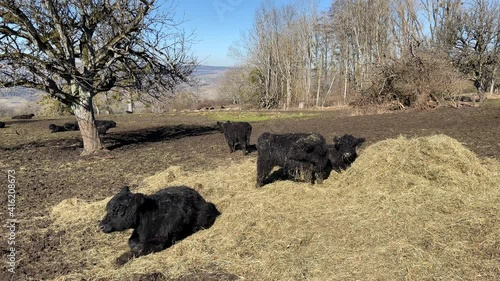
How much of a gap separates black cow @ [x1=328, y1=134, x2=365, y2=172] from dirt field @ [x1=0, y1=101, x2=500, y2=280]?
11.0ft

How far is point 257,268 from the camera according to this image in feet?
13.8

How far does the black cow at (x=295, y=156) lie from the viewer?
705 centimetres

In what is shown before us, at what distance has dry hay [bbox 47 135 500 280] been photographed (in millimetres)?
4043

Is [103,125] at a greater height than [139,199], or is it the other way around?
[103,125]

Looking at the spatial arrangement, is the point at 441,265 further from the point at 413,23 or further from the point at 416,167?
the point at 413,23

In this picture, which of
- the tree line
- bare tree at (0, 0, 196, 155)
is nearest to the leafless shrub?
the tree line

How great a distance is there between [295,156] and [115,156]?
7313mm

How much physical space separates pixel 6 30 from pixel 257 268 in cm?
1148

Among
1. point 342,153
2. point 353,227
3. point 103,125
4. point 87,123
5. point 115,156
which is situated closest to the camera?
point 353,227

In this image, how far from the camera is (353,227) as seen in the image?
16.5ft

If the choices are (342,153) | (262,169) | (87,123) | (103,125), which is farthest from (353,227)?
(103,125)

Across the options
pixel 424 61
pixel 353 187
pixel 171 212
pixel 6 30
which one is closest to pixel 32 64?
pixel 6 30

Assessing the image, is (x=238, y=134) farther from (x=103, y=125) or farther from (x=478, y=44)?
(x=478, y=44)

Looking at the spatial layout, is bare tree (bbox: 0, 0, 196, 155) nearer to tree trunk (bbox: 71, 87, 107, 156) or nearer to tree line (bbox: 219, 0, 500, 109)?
tree trunk (bbox: 71, 87, 107, 156)
